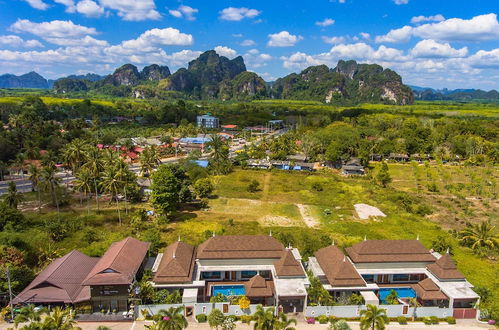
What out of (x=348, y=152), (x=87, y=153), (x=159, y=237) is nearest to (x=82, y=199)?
(x=87, y=153)

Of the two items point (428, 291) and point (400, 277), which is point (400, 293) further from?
point (428, 291)

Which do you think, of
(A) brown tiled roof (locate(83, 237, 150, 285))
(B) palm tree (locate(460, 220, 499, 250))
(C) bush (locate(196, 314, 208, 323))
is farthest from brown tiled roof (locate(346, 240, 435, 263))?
(A) brown tiled roof (locate(83, 237, 150, 285))

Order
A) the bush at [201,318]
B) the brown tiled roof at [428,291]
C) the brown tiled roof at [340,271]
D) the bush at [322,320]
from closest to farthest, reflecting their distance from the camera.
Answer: the bush at [201,318]
the bush at [322,320]
the brown tiled roof at [428,291]
the brown tiled roof at [340,271]

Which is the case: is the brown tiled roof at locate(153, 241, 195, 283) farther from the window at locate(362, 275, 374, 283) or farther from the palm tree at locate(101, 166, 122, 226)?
the palm tree at locate(101, 166, 122, 226)

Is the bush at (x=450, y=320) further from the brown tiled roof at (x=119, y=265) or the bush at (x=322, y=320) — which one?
the brown tiled roof at (x=119, y=265)

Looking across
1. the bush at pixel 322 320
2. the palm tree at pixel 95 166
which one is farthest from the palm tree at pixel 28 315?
the palm tree at pixel 95 166

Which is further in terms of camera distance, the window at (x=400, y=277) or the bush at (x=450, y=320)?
the window at (x=400, y=277)

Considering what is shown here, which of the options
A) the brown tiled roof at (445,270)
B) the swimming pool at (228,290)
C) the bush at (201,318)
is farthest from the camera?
the brown tiled roof at (445,270)

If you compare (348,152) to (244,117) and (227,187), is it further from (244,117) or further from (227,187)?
(244,117)

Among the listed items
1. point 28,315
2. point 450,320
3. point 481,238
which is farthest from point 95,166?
point 481,238
